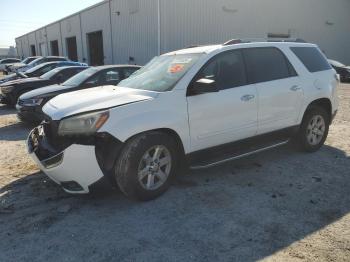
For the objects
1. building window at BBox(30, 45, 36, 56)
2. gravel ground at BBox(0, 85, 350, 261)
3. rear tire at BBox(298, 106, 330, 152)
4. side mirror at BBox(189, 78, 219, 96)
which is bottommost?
gravel ground at BBox(0, 85, 350, 261)

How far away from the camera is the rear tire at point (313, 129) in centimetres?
566

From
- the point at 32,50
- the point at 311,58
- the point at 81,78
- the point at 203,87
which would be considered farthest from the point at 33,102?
the point at 32,50

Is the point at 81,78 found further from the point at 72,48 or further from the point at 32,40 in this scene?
the point at 32,40

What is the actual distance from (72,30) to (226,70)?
31402mm

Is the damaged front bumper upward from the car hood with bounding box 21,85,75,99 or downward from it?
downward

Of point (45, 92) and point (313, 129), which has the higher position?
point (45, 92)

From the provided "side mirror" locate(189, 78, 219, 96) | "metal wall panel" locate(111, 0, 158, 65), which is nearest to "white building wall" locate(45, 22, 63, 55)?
"metal wall panel" locate(111, 0, 158, 65)

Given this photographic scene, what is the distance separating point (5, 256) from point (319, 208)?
3.21 meters

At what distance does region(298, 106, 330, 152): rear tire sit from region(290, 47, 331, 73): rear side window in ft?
2.14

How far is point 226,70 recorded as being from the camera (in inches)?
185

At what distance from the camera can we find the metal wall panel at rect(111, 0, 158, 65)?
69.8 ft

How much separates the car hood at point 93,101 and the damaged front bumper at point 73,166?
1.34 feet

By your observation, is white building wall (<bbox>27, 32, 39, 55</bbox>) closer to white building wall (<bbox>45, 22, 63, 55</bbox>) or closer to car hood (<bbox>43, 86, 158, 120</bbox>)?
white building wall (<bbox>45, 22, 63, 55</bbox>)

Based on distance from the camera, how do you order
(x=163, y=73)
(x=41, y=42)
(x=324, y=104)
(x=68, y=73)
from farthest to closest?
(x=41, y=42) → (x=68, y=73) → (x=324, y=104) → (x=163, y=73)
